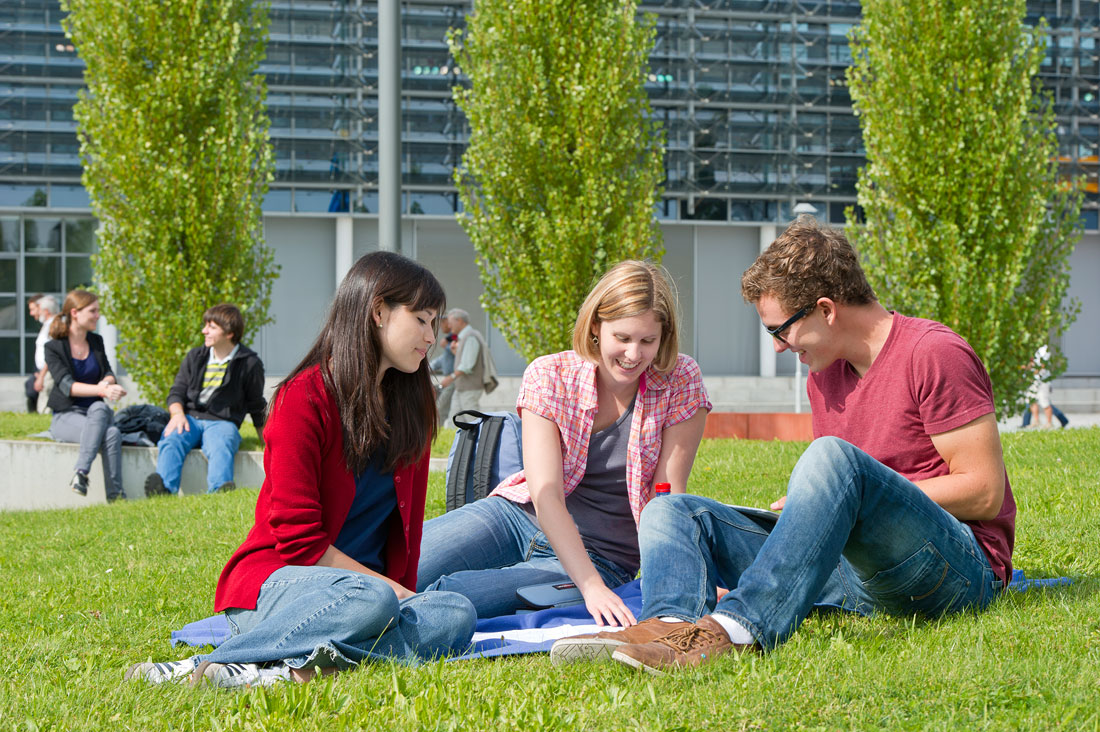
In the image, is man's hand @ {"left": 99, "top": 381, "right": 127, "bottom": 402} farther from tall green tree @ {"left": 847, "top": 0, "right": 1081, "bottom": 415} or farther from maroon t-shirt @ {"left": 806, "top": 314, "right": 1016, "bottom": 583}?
tall green tree @ {"left": 847, "top": 0, "right": 1081, "bottom": 415}

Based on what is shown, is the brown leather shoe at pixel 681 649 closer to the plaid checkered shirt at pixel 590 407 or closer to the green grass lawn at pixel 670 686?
the green grass lawn at pixel 670 686

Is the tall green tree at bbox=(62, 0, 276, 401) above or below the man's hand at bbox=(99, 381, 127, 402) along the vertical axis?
above

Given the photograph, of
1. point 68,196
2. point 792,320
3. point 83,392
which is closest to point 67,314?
point 83,392

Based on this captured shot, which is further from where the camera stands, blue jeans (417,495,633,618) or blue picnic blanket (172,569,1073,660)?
blue jeans (417,495,633,618)

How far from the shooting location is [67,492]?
10.9 meters

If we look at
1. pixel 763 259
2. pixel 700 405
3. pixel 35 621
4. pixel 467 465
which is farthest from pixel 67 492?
pixel 763 259

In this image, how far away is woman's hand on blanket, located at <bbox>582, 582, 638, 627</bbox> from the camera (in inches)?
146

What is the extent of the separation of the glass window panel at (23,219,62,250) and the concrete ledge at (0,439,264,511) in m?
16.9

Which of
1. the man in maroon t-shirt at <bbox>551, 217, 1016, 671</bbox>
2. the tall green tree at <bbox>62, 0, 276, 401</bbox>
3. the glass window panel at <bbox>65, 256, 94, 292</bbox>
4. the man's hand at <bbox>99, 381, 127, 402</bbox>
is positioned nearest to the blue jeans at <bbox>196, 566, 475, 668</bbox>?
the man in maroon t-shirt at <bbox>551, 217, 1016, 671</bbox>

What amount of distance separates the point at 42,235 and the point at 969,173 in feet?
72.0

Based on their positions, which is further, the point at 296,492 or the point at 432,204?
the point at 432,204

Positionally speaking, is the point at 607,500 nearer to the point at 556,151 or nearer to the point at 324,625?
the point at 324,625

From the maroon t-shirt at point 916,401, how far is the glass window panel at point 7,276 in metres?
26.4

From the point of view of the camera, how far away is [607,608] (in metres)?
3.75
